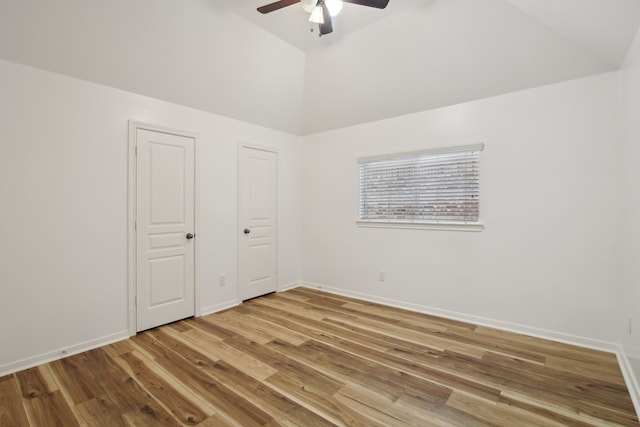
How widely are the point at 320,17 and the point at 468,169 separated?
2258 mm

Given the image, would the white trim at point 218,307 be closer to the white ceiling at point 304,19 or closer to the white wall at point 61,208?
the white wall at point 61,208

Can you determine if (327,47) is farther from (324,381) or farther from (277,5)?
(324,381)

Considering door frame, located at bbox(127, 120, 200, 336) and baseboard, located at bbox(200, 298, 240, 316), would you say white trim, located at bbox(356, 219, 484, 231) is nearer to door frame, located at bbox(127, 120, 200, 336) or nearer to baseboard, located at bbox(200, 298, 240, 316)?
baseboard, located at bbox(200, 298, 240, 316)

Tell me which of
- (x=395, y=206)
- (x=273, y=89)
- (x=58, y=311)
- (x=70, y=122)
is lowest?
(x=58, y=311)

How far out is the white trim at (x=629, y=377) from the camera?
1964mm

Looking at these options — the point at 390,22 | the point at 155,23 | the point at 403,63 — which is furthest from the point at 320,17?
the point at 155,23

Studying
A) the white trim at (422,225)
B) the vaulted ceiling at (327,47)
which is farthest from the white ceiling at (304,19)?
the white trim at (422,225)

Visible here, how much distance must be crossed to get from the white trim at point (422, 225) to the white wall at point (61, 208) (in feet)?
8.97

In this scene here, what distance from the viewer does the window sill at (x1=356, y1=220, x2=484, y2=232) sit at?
3375mm

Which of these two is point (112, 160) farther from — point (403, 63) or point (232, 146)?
point (403, 63)

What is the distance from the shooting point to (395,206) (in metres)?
4.01

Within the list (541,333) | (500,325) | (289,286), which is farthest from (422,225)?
(289,286)

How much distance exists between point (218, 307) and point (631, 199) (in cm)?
425

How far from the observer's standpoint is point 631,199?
7.50 ft
